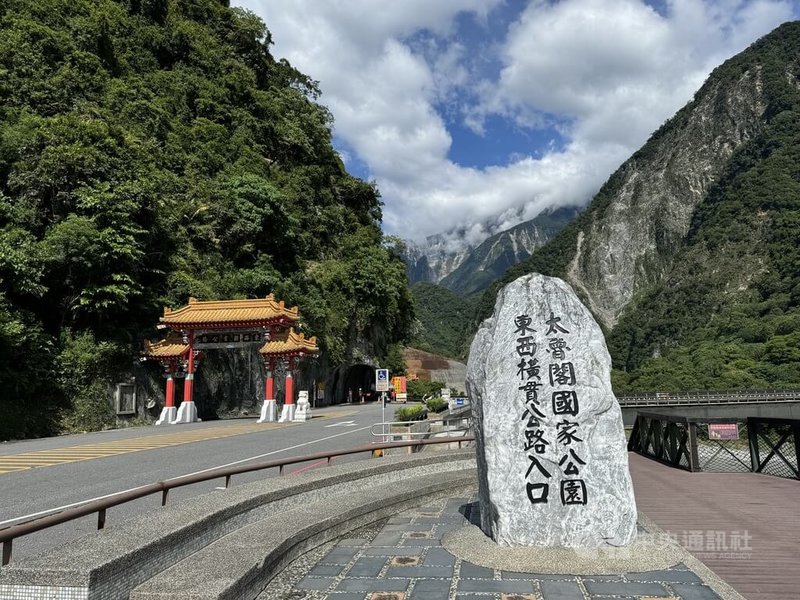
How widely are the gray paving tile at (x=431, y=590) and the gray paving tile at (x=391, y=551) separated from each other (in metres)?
0.76

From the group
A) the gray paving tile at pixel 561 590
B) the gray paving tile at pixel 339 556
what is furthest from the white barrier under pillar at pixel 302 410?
the gray paving tile at pixel 561 590

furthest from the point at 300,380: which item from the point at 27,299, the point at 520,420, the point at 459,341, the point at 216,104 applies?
the point at 459,341

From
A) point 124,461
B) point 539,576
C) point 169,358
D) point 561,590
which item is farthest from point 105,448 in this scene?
point 561,590

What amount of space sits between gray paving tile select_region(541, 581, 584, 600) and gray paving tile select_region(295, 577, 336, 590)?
1708mm

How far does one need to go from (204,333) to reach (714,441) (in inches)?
798

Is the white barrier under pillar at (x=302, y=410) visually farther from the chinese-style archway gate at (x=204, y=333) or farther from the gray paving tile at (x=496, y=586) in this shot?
the gray paving tile at (x=496, y=586)

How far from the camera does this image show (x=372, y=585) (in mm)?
4180

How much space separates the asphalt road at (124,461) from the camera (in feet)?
22.5

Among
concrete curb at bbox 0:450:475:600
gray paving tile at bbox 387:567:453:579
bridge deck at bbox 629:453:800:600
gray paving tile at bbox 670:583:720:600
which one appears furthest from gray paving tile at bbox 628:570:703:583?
concrete curb at bbox 0:450:475:600

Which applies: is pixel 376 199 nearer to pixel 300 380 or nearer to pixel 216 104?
pixel 216 104

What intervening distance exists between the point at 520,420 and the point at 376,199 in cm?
4429

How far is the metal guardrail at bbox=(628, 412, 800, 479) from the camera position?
8336 mm

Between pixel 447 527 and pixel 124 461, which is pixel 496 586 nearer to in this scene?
pixel 447 527

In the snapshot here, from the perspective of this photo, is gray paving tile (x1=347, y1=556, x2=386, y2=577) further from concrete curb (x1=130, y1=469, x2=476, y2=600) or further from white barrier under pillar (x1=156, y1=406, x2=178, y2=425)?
white barrier under pillar (x1=156, y1=406, x2=178, y2=425)
